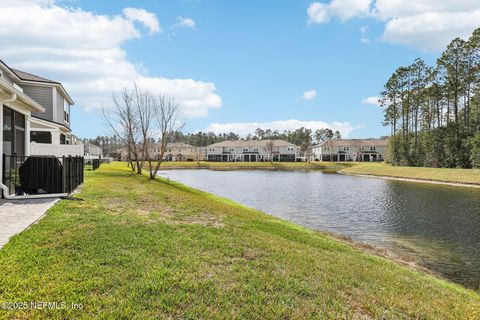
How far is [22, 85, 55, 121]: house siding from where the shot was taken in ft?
76.5

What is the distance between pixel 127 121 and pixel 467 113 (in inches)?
1979

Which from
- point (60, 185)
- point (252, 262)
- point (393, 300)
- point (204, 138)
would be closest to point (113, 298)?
point (252, 262)

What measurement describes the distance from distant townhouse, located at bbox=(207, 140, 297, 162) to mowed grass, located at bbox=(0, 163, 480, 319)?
92077mm

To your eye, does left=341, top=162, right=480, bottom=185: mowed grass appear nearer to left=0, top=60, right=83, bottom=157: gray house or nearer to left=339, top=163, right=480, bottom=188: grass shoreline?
left=339, top=163, right=480, bottom=188: grass shoreline

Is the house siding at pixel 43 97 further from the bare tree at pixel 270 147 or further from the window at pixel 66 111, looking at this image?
the bare tree at pixel 270 147

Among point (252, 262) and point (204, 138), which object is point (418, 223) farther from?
point (204, 138)

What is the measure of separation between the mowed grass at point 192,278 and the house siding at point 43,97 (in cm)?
1810

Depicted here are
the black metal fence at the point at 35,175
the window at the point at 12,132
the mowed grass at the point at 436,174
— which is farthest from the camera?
the mowed grass at the point at 436,174

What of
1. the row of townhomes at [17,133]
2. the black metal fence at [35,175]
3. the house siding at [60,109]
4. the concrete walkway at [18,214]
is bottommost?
the concrete walkway at [18,214]

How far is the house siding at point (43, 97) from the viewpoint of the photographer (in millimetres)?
23328

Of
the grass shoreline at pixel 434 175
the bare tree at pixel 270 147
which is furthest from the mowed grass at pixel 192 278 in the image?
the bare tree at pixel 270 147

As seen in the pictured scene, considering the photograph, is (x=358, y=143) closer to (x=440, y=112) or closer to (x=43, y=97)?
(x=440, y=112)

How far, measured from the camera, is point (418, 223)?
17609 mm

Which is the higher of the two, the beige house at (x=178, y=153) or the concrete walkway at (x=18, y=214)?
the beige house at (x=178, y=153)
